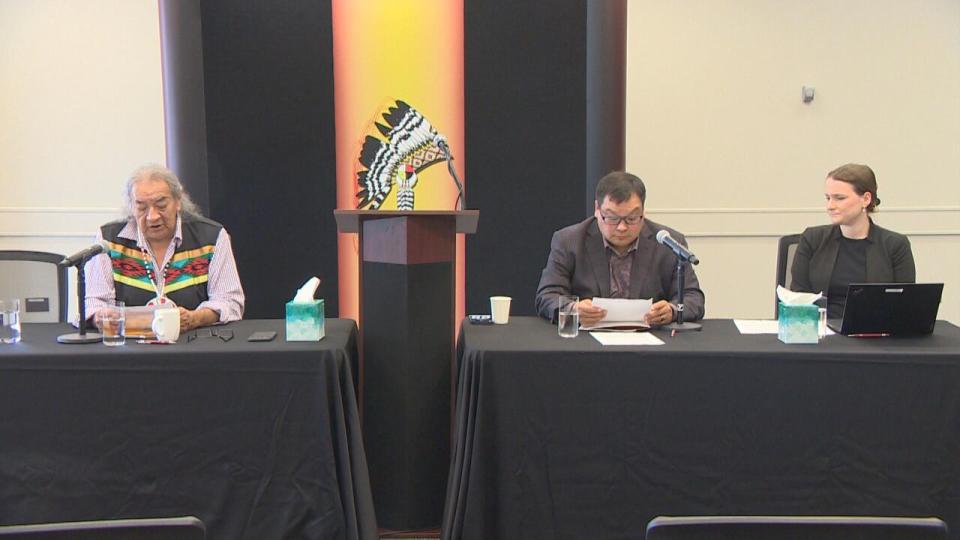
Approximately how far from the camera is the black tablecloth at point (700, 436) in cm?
189

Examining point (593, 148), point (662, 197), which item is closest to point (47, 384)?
point (593, 148)

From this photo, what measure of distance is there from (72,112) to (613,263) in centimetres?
348

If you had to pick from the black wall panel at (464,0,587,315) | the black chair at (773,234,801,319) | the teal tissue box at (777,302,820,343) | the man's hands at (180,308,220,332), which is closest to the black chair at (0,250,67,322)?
the man's hands at (180,308,220,332)

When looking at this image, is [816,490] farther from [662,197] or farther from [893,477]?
[662,197]

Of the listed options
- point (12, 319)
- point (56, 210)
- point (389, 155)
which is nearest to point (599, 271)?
point (389, 155)

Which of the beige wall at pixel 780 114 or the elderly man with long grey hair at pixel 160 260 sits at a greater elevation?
the beige wall at pixel 780 114

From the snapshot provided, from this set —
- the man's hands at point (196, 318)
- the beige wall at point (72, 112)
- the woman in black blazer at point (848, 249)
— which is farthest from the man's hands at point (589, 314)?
the beige wall at point (72, 112)

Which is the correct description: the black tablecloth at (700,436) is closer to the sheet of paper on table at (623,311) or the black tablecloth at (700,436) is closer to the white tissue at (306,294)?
the sheet of paper on table at (623,311)

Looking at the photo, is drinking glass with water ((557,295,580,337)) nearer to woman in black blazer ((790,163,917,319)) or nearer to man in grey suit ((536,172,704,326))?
man in grey suit ((536,172,704,326))

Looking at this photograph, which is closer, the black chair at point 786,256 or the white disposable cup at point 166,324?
the white disposable cup at point 166,324

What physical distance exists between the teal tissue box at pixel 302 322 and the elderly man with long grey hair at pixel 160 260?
46 centimetres

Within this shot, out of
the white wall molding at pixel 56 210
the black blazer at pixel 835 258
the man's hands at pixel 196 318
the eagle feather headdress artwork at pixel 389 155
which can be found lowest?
the man's hands at pixel 196 318

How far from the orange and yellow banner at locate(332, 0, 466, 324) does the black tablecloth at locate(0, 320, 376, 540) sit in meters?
2.03

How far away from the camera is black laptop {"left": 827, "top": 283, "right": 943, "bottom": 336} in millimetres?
2064
